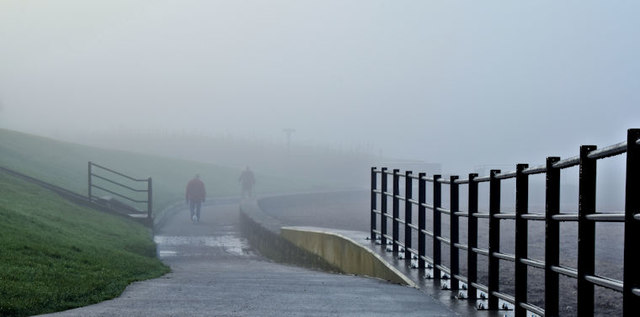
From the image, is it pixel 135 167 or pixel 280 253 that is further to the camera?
pixel 135 167

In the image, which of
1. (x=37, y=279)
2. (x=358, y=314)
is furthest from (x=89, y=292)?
(x=358, y=314)

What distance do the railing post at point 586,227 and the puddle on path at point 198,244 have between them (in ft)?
54.0

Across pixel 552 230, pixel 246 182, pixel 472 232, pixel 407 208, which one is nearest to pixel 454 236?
pixel 472 232

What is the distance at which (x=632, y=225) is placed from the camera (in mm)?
4883

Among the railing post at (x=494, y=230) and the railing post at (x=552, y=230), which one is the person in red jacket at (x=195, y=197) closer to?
the railing post at (x=494, y=230)

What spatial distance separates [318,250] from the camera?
58.5 ft

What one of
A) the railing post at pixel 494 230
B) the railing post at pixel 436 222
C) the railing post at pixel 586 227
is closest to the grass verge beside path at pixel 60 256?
→ the railing post at pixel 436 222

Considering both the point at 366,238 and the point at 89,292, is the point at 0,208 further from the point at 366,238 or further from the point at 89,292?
the point at 89,292

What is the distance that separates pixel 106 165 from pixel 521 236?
185ft

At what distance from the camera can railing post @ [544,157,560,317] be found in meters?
6.32

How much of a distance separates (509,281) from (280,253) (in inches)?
362

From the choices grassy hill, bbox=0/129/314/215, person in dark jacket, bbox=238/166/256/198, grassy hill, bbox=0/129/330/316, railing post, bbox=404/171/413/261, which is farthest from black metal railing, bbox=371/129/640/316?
person in dark jacket, bbox=238/166/256/198

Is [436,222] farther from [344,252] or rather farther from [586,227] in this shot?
[344,252]

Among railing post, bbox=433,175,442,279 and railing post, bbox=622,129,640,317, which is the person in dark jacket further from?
railing post, bbox=622,129,640,317
